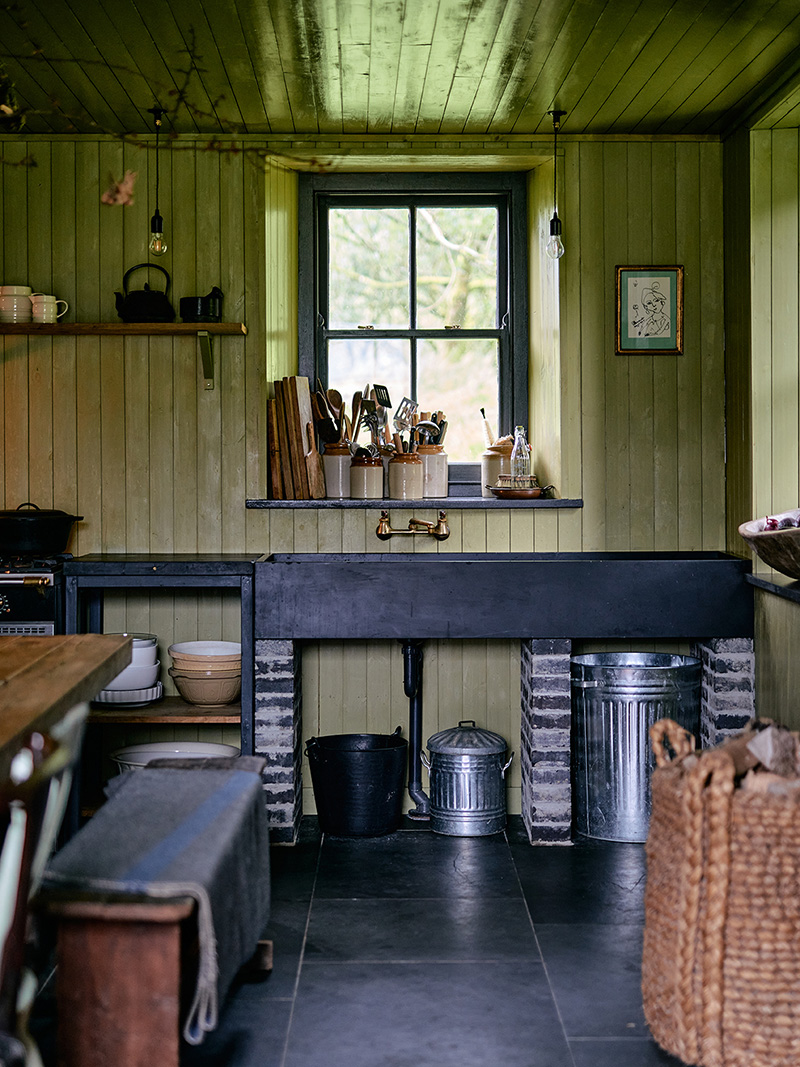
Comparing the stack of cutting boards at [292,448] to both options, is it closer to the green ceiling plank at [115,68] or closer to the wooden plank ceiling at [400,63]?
the wooden plank ceiling at [400,63]

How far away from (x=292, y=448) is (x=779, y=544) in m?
2.03

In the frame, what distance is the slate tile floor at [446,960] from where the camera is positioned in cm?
254

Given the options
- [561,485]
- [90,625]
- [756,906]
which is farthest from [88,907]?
[561,485]

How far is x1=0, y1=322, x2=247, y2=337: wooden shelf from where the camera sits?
13.8 feet

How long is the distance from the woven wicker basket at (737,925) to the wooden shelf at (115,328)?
2.71 metres

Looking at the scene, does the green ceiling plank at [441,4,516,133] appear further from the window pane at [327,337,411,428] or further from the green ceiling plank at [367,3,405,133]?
the window pane at [327,337,411,428]

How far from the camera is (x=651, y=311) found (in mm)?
4445

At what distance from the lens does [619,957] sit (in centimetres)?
304

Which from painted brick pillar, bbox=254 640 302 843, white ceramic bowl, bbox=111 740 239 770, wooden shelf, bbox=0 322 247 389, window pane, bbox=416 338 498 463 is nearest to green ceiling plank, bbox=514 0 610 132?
window pane, bbox=416 338 498 463

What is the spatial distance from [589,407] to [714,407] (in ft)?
1.70

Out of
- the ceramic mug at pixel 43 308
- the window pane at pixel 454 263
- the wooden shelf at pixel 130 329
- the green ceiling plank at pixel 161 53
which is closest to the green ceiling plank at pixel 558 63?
the window pane at pixel 454 263

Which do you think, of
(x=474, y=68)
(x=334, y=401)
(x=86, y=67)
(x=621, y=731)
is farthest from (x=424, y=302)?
(x=621, y=731)

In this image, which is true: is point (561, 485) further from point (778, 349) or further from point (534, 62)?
point (534, 62)

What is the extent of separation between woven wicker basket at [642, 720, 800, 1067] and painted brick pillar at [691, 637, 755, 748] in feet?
5.67
